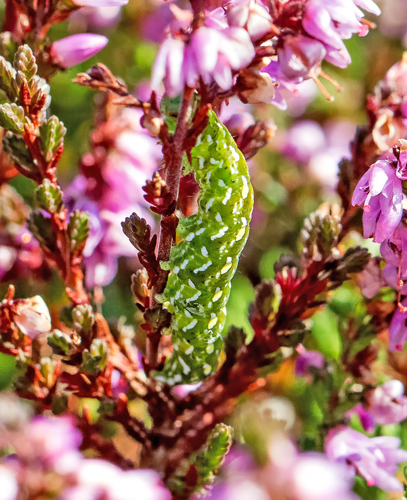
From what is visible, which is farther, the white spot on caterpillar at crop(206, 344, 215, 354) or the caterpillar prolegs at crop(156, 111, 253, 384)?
the white spot on caterpillar at crop(206, 344, 215, 354)

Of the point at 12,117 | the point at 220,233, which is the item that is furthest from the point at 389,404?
the point at 12,117

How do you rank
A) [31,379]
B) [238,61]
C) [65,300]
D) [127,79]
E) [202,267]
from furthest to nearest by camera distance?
[127,79] < [65,300] < [31,379] < [202,267] < [238,61]

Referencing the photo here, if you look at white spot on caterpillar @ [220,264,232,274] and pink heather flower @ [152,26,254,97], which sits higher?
pink heather flower @ [152,26,254,97]

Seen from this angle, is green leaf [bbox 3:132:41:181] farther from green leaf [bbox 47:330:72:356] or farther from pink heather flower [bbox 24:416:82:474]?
pink heather flower [bbox 24:416:82:474]

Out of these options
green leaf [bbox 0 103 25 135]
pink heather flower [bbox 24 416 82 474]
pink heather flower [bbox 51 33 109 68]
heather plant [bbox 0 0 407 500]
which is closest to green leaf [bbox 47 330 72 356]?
heather plant [bbox 0 0 407 500]

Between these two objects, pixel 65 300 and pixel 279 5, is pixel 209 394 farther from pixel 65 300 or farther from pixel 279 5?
pixel 279 5

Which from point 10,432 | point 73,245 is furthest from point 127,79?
point 10,432
